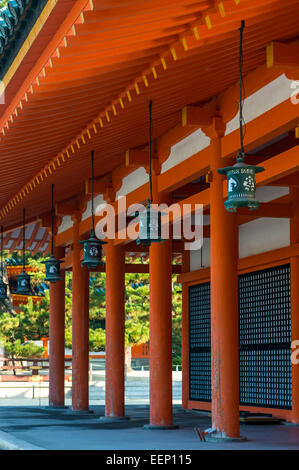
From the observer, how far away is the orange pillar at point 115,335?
50.6ft

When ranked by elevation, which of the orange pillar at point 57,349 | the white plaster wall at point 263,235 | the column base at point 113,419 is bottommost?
the column base at point 113,419

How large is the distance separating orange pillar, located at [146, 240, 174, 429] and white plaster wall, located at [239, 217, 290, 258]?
265 centimetres

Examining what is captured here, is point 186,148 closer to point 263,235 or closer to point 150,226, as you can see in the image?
point 150,226

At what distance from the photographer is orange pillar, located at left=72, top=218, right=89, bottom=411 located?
17.7m

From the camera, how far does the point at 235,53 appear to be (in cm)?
943

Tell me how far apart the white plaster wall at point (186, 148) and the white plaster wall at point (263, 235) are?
2.84 m

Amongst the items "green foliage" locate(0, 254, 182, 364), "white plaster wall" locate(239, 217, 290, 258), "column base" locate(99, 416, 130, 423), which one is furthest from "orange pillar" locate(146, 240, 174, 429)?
Result: "green foliage" locate(0, 254, 182, 364)

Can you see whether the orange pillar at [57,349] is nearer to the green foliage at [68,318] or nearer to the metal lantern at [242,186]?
the metal lantern at [242,186]

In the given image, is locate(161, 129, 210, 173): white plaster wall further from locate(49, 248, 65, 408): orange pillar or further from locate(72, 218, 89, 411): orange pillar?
locate(49, 248, 65, 408): orange pillar

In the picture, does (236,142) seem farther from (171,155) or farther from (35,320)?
(35,320)

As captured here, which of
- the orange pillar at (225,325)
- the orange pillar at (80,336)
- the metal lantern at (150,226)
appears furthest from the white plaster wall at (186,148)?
the orange pillar at (80,336)

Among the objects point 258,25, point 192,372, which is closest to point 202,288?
point 192,372

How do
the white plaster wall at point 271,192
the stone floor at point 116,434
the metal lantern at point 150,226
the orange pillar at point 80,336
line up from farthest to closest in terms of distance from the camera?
the orange pillar at point 80,336
the white plaster wall at point 271,192
the metal lantern at point 150,226
the stone floor at point 116,434

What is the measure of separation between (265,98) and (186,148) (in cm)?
264
